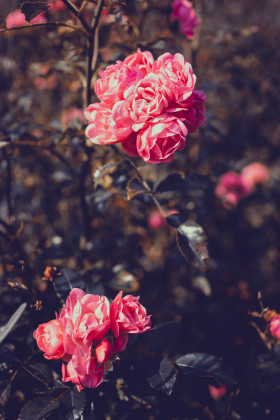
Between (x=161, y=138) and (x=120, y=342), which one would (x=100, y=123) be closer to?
(x=161, y=138)

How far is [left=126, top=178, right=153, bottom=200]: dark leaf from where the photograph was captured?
0.74 m

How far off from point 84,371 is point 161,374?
0.23 m

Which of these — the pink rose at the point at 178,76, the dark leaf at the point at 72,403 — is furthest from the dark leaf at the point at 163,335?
the pink rose at the point at 178,76

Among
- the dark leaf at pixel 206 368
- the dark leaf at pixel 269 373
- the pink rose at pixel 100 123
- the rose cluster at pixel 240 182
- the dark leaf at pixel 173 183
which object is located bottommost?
the rose cluster at pixel 240 182

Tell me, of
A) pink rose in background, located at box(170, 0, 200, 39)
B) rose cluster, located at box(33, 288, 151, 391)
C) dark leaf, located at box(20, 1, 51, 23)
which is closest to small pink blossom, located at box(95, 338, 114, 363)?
rose cluster, located at box(33, 288, 151, 391)

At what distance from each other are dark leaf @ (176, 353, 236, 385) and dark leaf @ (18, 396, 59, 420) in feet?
1.09

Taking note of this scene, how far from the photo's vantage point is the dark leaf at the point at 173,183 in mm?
920

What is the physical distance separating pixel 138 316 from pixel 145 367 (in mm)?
221

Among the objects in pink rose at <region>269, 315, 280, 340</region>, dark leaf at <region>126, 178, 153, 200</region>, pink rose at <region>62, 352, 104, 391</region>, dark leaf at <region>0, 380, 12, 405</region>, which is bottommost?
dark leaf at <region>0, 380, 12, 405</region>

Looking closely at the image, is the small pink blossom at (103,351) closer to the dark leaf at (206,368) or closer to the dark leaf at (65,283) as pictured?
the dark leaf at (65,283)

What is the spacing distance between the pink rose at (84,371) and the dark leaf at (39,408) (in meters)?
0.13

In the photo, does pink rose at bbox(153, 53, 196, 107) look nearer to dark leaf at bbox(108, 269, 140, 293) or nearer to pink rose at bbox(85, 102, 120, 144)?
pink rose at bbox(85, 102, 120, 144)

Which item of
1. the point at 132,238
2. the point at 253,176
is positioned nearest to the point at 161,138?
the point at 132,238

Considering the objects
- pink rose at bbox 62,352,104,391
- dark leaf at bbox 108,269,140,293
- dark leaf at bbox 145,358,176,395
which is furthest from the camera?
dark leaf at bbox 108,269,140,293
